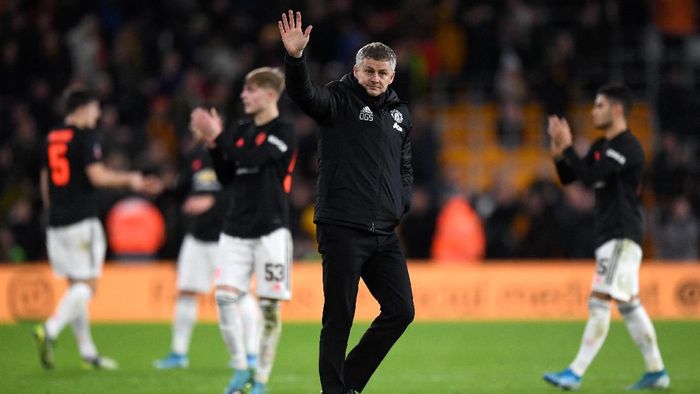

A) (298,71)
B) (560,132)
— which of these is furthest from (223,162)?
(560,132)

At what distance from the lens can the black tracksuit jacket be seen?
26.3 feet

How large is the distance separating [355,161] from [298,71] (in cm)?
82

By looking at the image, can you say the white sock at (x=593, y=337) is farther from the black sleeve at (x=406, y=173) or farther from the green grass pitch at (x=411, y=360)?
the black sleeve at (x=406, y=173)

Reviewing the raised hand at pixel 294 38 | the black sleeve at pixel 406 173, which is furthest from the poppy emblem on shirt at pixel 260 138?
Result: the raised hand at pixel 294 38

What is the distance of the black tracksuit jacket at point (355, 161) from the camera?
26.3 ft

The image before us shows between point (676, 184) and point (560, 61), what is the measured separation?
3.44 meters

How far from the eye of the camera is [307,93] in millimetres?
7676

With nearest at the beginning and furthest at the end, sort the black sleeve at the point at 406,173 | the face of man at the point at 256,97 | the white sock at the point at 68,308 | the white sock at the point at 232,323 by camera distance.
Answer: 1. the black sleeve at the point at 406,173
2. the white sock at the point at 232,323
3. the face of man at the point at 256,97
4. the white sock at the point at 68,308

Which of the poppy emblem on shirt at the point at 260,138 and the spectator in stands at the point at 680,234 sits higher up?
the poppy emblem on shirt at the point at 260,138

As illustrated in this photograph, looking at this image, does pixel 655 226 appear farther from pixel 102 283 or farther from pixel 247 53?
pixel 102 283

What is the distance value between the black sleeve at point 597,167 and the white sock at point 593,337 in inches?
43.5

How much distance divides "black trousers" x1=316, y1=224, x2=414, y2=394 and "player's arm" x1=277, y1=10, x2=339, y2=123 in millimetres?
868

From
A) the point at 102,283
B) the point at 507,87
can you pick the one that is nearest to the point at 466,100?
the point at 507,87

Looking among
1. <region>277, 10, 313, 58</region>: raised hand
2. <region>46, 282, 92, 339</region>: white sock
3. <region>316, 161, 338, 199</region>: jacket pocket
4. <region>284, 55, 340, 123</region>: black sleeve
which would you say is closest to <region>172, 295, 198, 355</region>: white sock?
<region>46, 282, 92, 339</region>: white sock
